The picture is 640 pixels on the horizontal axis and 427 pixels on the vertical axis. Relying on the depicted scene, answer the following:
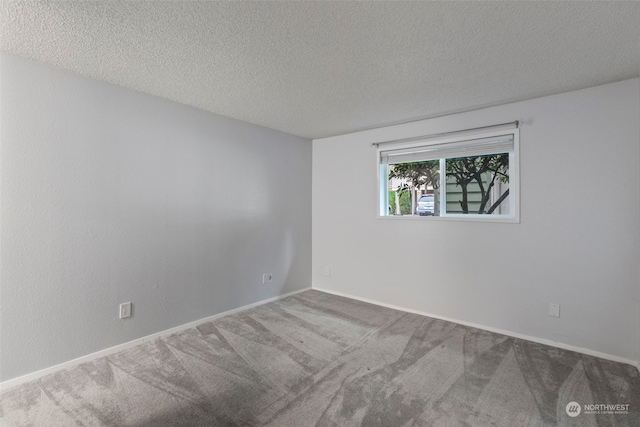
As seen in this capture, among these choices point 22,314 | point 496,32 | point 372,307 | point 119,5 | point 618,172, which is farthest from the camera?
point 372,307

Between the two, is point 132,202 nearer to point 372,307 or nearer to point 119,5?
point 119,5

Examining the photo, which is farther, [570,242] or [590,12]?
[570,242]

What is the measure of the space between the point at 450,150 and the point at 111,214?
3.34 meters

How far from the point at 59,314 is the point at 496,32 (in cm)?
352

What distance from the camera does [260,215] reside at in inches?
142

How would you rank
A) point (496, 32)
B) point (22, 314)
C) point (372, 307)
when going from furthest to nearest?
point (372, 307) → point (22, 314) → point (496, 32)

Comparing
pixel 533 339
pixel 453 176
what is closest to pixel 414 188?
pixel 453 176

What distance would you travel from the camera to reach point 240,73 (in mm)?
2166

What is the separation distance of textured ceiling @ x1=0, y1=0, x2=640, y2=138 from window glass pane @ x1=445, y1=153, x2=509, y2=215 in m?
0.64

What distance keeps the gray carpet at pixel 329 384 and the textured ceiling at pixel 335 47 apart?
7.34 feet

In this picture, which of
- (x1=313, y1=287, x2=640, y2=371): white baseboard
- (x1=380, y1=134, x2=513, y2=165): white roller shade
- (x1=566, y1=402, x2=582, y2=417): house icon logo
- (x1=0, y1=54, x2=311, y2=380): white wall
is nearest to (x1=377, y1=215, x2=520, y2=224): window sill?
(x1=380, y1=134, x2=513, y2=165): white roller shade

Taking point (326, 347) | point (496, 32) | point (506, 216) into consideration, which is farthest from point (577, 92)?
point (326, 347)

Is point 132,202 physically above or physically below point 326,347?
above

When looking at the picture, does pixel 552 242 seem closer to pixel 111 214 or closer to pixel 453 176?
pixel 453 176
